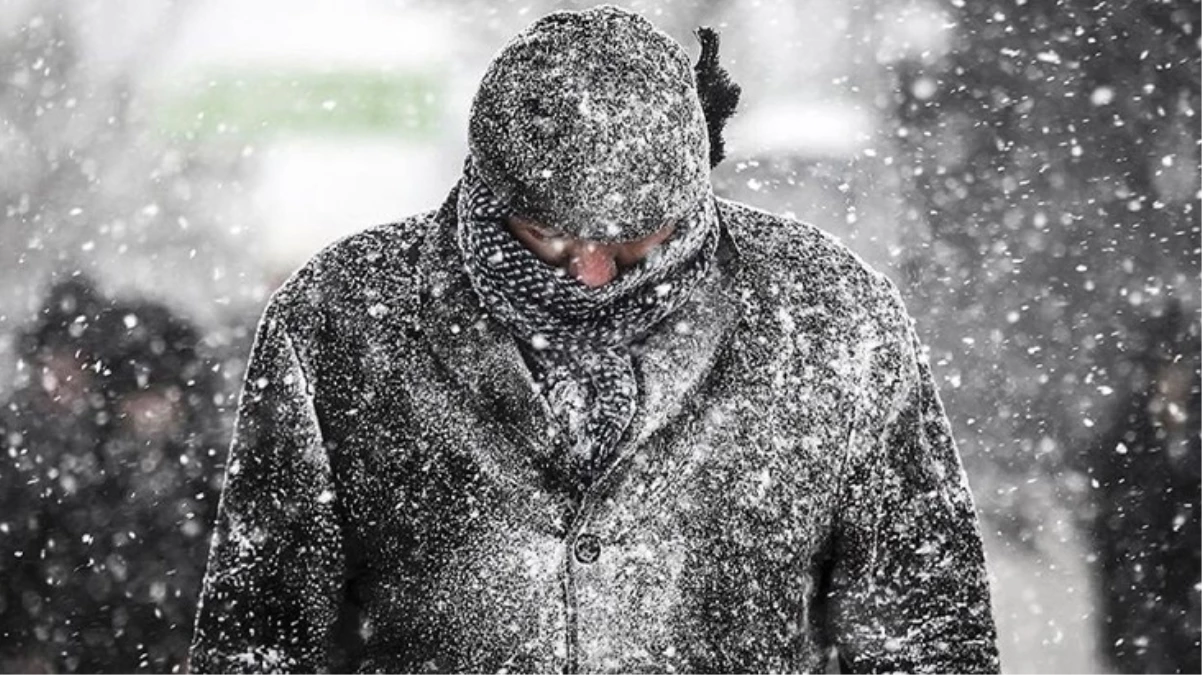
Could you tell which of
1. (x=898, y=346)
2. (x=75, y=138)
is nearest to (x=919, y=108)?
(x=75, y=138)

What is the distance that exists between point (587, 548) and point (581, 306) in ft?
1.10

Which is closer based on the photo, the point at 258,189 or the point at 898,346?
the point at 898,346

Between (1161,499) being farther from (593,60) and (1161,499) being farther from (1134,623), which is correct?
(593,60)

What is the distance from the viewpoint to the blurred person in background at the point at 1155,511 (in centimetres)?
636

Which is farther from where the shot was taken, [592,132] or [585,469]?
[585,469]

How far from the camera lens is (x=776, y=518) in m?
2.21

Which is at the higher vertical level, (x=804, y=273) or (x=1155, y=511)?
(x=804, y=273)

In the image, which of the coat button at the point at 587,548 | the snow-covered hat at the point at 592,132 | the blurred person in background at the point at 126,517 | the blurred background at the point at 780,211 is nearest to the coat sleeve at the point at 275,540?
the coat button at the point at 587,548

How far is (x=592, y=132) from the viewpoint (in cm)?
198

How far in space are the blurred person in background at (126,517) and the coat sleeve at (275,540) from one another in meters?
4.34

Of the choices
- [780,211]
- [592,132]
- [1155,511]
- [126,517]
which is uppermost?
[592,132]

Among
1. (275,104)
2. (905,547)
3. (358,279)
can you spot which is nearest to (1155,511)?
(275,104)

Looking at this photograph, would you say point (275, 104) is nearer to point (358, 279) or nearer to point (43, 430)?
point (43, 430)

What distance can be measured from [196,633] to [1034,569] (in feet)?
15.8
